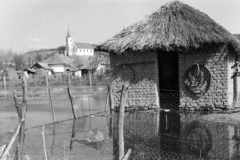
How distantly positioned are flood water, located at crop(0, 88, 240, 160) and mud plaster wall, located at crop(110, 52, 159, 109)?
0.75 m

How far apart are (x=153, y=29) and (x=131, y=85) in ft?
7.88

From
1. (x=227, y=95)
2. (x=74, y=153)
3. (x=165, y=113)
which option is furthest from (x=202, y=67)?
(x=74, y=153)

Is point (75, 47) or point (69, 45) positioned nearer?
point (69, 45)

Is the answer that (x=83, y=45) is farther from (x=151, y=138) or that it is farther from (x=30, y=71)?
(x=151, y=138)

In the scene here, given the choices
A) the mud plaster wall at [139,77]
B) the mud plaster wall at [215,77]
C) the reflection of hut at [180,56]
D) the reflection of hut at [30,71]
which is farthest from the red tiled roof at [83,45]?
the mud plaster wall at [215,77]

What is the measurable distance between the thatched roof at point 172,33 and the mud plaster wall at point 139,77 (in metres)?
0.64

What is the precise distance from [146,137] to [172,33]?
4889 mm

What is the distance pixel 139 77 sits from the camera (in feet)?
40.1

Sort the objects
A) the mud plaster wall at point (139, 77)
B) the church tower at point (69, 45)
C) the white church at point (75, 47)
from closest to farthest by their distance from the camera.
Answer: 1. the mud plaster wall at point (139, 77)
2. the white church at point (75, 47)
3. the church tower at point (69, 45)

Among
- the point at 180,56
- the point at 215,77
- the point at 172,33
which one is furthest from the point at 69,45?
the point at 215,77

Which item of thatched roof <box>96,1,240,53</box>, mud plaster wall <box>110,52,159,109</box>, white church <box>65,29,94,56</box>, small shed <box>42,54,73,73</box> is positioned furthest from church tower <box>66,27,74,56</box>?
thatched roof <box>96,1,240,53</box>

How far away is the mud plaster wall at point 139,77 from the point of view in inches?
469

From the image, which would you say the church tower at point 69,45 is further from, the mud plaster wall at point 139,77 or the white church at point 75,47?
the mud plaster wall at point 139,77

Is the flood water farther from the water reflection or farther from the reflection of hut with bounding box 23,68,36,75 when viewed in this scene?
the reflection of hut with bounding box 23,68,36,75
